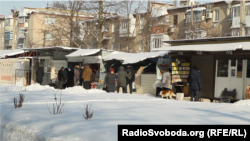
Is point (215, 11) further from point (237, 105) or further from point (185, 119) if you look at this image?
point (185, 119)

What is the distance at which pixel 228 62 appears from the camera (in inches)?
675

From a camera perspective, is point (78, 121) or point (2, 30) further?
point (2, 30)

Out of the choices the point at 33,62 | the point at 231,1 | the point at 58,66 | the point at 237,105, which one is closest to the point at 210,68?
the point at 237,105

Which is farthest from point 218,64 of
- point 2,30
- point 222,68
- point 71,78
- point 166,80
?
point 2,30

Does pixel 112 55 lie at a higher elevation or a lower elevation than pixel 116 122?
higher

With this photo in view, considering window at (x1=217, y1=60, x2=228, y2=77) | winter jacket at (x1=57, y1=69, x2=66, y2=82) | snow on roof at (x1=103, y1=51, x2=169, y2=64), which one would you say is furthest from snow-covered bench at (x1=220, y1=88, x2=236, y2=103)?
winter jacket at (x1=57, y1=69, x2=66, y2=82)

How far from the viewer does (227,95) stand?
1678 cm

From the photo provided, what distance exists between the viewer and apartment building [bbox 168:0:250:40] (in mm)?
41469

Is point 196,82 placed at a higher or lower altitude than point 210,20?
lower

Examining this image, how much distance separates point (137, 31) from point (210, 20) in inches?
470


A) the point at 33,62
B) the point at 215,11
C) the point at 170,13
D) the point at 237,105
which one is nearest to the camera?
the point at 237,105

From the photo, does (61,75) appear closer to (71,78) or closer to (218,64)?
(71,78)

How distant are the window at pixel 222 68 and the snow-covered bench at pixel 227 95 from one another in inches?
32.3

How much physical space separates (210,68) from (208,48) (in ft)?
6.75
